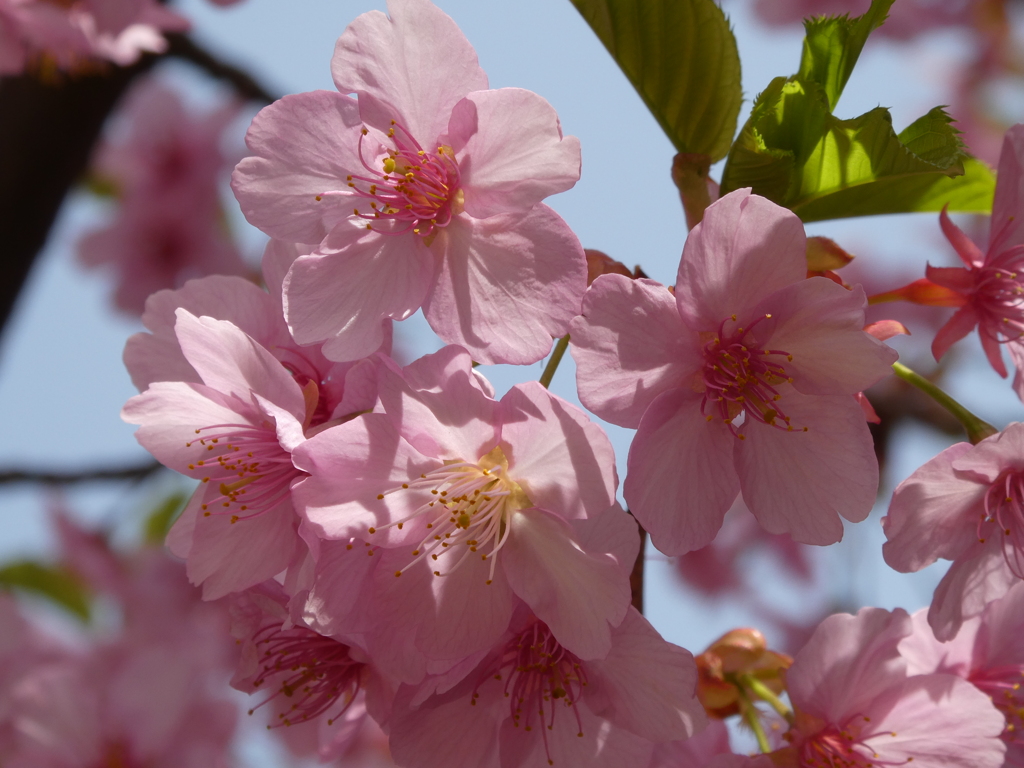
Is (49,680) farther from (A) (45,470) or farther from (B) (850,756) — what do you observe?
(B) (850,756)

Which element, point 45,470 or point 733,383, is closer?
point 733,383

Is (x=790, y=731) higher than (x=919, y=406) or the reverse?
the reverse

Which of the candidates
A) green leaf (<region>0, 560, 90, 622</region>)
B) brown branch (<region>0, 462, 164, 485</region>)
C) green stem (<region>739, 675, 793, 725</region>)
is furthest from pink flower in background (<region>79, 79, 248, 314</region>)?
green stem (<region>739, 675, 793, 725</region>)

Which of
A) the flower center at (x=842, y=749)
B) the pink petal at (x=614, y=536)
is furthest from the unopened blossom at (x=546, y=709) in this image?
the flower center at (x=842, y=749)

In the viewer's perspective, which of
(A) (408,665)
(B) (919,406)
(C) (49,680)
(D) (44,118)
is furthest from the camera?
(B) (919,406)

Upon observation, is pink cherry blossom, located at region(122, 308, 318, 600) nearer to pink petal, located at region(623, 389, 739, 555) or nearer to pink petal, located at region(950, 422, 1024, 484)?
pink petal, located at region(623, 389, 739, 555)

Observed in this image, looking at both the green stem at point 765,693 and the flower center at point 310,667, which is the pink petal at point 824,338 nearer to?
the green stem at point 765,693

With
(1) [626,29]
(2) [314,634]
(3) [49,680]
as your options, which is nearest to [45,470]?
(3) [49,680]
